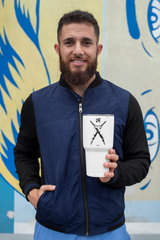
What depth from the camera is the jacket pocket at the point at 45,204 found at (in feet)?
3.65

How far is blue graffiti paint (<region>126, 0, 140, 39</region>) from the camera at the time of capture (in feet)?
8.51

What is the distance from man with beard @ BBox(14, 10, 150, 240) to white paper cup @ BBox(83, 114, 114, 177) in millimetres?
119

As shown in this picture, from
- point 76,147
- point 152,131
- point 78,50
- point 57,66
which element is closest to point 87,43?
point 78,50

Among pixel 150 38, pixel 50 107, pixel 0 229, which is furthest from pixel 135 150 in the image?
pixel 0 229

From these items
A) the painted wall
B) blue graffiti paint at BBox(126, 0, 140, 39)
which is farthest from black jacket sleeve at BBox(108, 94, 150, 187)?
blue graffiti paint at BBox(126, 0, 140, 39)

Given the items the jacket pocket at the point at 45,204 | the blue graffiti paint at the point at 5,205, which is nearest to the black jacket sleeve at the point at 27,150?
the jacket pocket at the point at 45,204

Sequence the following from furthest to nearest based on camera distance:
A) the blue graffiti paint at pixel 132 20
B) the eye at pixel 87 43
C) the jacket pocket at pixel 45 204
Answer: the blue graffiti paint at pixel 132 20 < the eye at pixel 87 43 < the jacket pocket at pixel 45 204

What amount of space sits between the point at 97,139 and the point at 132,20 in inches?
83.2

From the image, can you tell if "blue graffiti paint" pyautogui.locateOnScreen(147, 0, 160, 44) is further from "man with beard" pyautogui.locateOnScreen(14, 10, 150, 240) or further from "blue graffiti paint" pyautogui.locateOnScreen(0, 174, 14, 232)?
"blue graffiti paint" pyautogui.locateOnScreen(0, 174, 14, 232)

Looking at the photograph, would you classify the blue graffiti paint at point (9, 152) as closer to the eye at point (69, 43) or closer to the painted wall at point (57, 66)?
the painted wall at point (57, 66)

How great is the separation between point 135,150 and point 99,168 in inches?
14.1

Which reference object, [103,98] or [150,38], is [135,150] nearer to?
[103,98]

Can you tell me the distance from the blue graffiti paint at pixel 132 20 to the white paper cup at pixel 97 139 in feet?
6.53

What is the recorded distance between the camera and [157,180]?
2682mm
